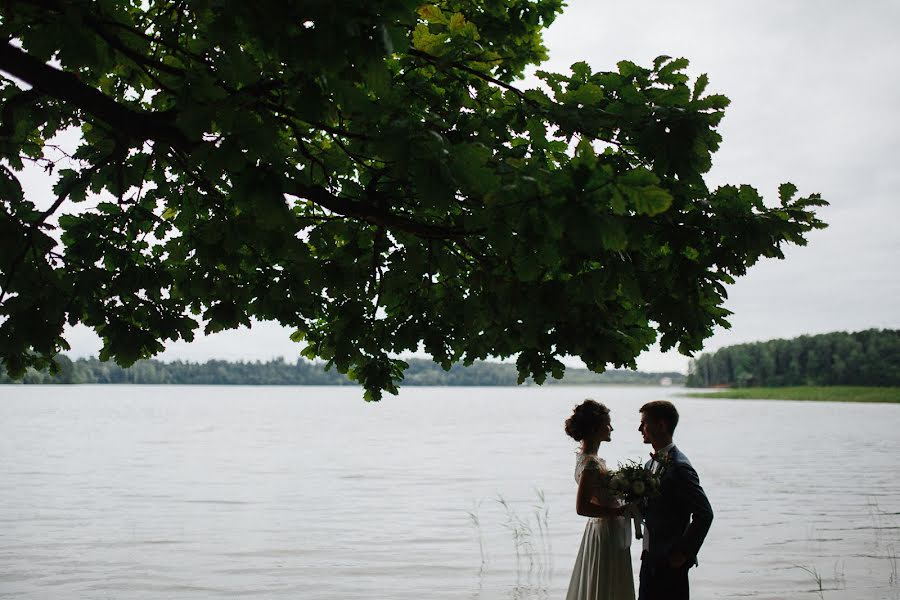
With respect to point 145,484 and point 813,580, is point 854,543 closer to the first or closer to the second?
point 813,580

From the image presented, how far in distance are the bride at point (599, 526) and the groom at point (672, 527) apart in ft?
1.72

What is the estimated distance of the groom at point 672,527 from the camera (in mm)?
6254

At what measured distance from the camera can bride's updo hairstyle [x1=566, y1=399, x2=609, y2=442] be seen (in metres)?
7.21

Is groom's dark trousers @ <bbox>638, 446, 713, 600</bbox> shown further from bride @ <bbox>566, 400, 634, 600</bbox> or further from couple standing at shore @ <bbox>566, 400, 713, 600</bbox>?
bride @ <bbox>566, 400, 634, 600</bbox>

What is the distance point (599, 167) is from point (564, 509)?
19.3m

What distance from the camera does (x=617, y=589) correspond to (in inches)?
278

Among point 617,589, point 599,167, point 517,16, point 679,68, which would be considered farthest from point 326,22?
point 617,589

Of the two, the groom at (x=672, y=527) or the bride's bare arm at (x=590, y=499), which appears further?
the bride's bare arm at (x=590, y=499)

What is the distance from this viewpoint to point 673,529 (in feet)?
20.8

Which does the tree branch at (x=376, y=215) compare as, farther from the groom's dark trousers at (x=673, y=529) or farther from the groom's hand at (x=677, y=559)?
the groom's hand at (x=677, y=559)

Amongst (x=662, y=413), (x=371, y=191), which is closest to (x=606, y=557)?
(x=662, y=413)

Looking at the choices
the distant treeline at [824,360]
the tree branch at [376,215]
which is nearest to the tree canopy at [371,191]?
the tree branch at [376,215]

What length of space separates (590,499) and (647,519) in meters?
0.65

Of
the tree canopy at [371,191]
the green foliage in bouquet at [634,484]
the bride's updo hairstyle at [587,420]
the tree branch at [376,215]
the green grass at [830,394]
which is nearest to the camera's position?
the tree canopy at [371,191]
